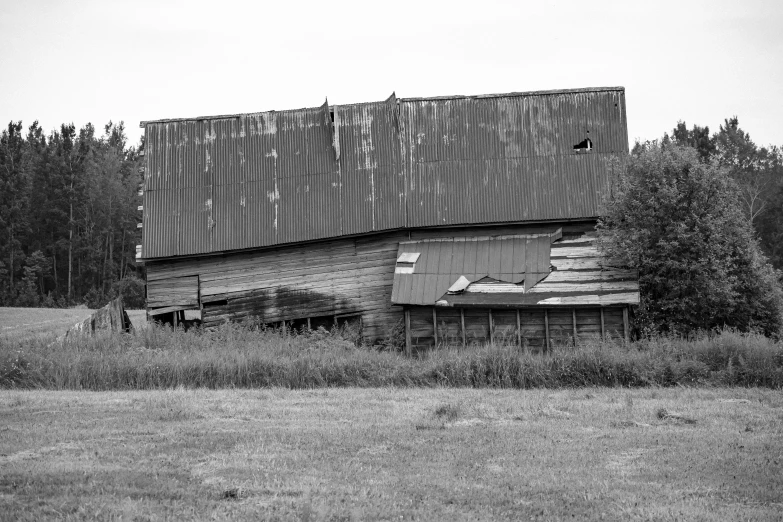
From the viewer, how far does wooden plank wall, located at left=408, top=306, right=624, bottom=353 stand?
2506 centimetres

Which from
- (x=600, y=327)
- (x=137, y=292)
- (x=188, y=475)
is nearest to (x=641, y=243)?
(x=600, y=327)

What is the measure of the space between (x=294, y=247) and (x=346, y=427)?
14.7m

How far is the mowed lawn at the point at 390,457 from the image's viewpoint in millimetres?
9883

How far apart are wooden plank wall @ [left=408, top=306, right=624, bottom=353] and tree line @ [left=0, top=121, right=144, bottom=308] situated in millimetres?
39243

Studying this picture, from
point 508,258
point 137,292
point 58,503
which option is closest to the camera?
point 58,503

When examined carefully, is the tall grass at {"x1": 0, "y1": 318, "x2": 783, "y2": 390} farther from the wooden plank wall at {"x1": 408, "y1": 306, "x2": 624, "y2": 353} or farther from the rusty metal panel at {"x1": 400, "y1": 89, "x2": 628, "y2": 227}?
the rusty metal panel at {"x1": 400, "y1": 89, "x2": 628, "y2": 227}

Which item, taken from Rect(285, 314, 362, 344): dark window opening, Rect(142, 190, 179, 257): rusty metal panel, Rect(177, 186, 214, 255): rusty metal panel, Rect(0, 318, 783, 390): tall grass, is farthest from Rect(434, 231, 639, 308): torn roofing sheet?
Rect(142, 190, 179, 257): rusty metal panel

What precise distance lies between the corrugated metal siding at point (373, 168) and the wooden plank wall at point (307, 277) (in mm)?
481

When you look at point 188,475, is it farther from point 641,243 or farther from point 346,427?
point 641,243

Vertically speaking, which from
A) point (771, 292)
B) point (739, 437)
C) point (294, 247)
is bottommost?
point (739, 437)

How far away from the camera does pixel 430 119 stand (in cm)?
3006

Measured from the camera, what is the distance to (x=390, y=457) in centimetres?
1228

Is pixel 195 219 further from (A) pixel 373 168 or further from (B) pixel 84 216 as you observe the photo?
(B) pixel 84 216

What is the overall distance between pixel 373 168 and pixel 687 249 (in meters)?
9.76
